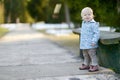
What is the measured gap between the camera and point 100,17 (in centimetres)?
1441

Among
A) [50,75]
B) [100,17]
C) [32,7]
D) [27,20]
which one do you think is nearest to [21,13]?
[27,20]

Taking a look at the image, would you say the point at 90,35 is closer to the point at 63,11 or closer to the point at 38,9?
the point at 63,11

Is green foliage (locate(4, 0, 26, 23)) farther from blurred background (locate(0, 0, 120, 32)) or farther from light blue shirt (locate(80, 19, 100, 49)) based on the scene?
light blue shirt (locate(80, 19, 100, 49))

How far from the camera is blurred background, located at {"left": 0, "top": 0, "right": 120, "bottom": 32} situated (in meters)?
13.6

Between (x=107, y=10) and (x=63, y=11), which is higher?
(x=107, y=10)

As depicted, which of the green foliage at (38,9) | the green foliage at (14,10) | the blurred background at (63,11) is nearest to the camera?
the blurred background at (63,11)

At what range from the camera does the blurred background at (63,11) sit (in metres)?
13.6

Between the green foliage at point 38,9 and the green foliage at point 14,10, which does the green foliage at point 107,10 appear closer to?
the green foliage at point 38,9

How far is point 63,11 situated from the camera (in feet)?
147

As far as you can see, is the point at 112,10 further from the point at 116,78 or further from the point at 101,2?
the point at 116,78

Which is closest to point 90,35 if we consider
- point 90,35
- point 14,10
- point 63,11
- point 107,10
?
point 90,35

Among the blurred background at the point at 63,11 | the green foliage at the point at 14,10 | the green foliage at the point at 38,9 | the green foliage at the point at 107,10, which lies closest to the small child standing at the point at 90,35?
the blurred background at the point at 63,11

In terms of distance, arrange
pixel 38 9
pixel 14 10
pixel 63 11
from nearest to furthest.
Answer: pixel 63 11
pixel 38 9
pixel 14 10

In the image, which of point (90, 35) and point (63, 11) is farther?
point (63, 11)
